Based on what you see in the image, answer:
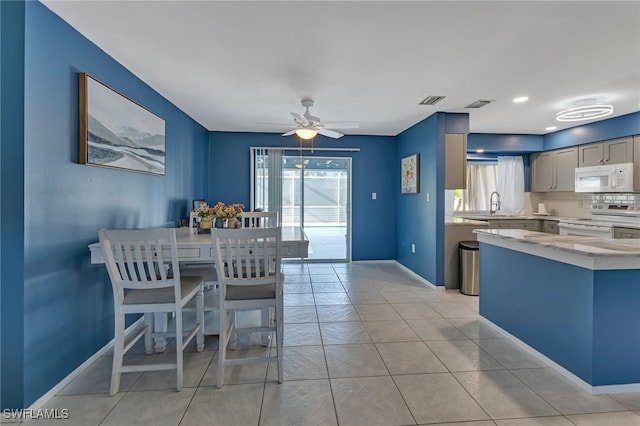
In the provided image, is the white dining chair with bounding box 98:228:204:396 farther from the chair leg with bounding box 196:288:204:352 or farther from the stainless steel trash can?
the stainless steel trash can

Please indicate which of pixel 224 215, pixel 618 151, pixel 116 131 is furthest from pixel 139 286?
pixel 618 151

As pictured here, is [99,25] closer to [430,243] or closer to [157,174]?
[157,174]

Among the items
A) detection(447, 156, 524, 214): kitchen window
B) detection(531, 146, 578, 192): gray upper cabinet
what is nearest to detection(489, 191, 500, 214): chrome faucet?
detection(447, 156, 524, 214): kitchen window

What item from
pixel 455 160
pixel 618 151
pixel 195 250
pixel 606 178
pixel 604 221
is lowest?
pixel 195 250

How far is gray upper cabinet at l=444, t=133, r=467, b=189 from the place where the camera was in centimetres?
417

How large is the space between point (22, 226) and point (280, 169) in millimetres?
3990

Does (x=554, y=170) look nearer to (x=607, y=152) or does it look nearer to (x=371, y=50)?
(x=607, y=152)

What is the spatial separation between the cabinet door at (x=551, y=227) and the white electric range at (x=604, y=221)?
0.28 m

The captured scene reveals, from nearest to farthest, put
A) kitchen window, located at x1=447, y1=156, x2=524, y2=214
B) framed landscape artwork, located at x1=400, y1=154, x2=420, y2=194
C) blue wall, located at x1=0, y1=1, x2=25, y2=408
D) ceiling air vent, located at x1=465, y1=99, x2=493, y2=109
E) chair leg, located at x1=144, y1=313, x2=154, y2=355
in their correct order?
blue wall, located at x1=0, y1=1, x2=25, y2=408 → chair leg, located at x1=144, y1=313, x2=154, y2=355 → ceiling air vent, located at x1=465, y1=99, x2=493, y2=109 → framed landscape artwork, located at x1=400, y1=154, x2=420, y2=194 → kitchen window, located at x1=447, y1=156, x2=524, y2=214

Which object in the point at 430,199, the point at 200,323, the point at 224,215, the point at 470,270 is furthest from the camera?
the point at 430,199

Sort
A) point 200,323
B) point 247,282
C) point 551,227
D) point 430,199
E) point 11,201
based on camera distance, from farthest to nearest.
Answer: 1. point 551,227
2. point 430,199
3. point 200,323
4. point 247,282
5. point 11,201

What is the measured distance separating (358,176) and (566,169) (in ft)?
11.0

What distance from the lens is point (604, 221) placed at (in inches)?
177

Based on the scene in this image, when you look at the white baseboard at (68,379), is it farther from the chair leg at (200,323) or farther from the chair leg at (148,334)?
the chair leg at (200,323)
